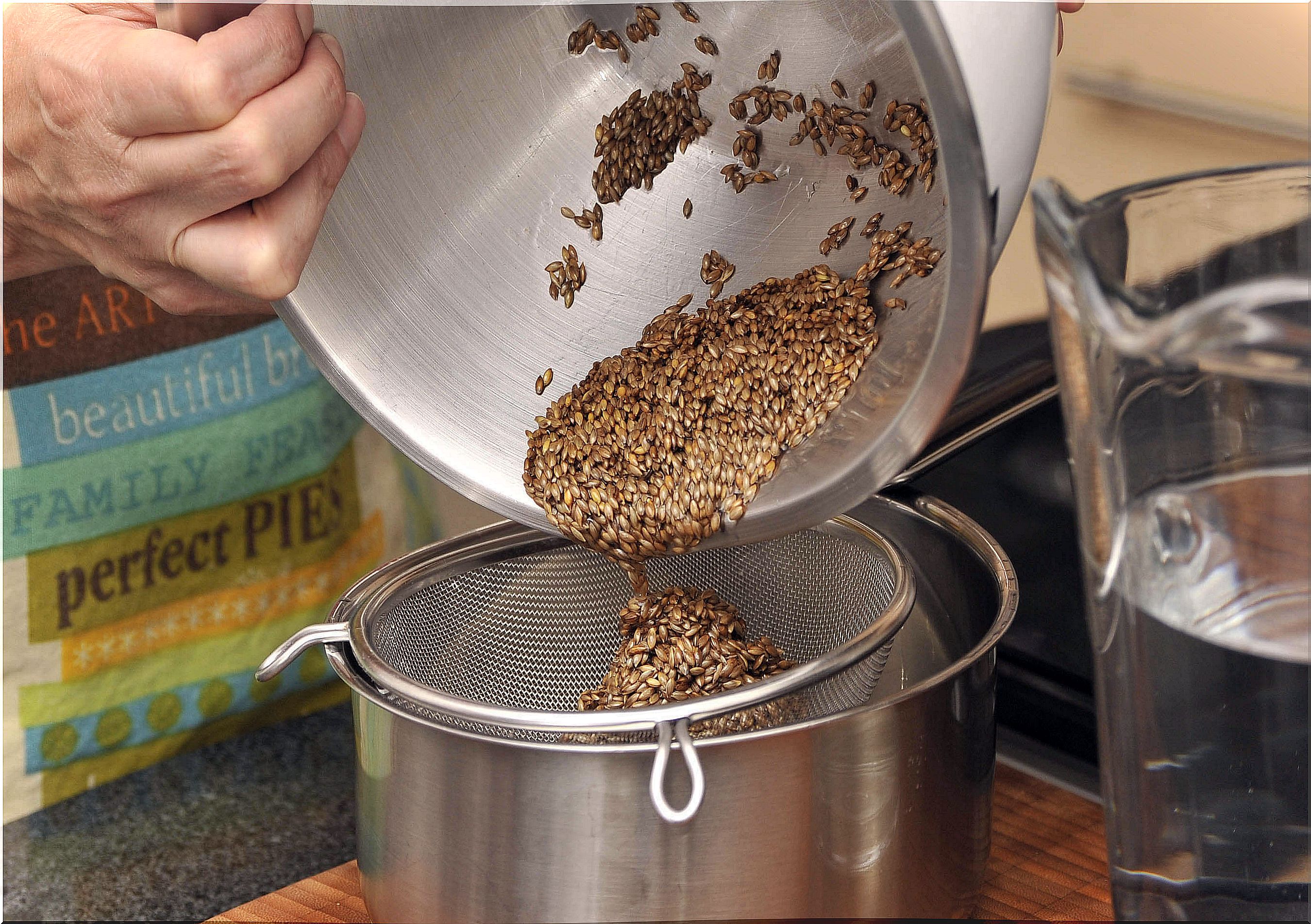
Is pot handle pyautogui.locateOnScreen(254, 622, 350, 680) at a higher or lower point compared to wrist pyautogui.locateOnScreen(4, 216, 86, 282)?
lower

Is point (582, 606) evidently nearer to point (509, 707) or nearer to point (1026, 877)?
point (509, 707)

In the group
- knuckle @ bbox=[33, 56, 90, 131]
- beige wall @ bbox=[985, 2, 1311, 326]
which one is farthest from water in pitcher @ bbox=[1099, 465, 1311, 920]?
beige wall @ bbox=[985, 2, 1311, 326]

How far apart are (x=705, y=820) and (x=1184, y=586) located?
0.24 metres

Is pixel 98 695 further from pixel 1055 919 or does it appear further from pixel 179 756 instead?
pixel 1055 919

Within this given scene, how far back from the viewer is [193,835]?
0.99 meters

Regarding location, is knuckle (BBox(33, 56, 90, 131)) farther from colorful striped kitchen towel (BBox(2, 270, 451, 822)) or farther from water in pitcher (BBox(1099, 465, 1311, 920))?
water in pitcher (BBox(1099, 465, 1311, 920))

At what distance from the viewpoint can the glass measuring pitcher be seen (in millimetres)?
453

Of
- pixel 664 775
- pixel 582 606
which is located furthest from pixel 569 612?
pixel 664 775

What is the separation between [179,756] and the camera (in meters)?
1.12

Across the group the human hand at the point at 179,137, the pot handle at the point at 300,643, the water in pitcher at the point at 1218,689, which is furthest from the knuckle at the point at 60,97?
the water in pitcher at the point at 1218,689

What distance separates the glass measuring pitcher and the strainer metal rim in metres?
0.21

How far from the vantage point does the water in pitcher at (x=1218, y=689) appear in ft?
1.50

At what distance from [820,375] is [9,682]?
698mm

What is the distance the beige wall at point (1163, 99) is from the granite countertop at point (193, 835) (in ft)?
3.25
